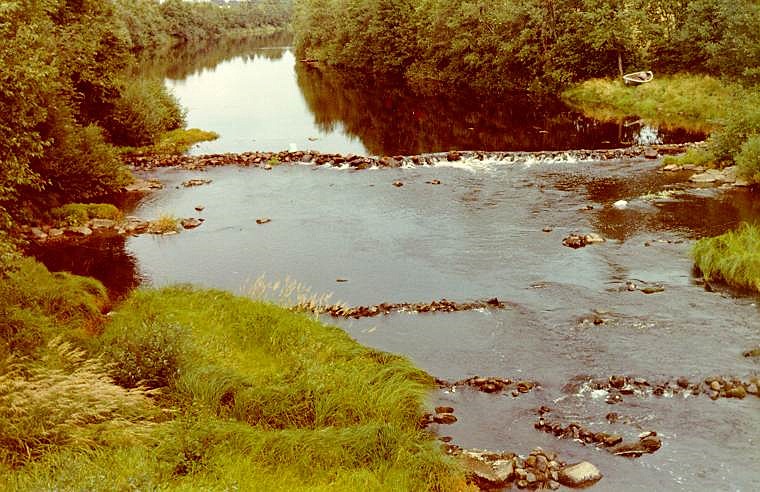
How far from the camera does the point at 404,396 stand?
15.8m

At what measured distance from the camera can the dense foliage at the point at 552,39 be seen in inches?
2169

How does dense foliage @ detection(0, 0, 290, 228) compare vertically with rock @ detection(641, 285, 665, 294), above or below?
above

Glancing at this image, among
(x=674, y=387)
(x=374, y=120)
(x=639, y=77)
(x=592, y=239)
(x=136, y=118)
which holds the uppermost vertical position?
(x=136, y=118)

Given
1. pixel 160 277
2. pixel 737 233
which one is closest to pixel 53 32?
pixel 160 277

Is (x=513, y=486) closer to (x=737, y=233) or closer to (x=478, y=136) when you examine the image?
(x=737, y=233)

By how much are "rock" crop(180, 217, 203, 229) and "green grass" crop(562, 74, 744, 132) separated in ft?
121

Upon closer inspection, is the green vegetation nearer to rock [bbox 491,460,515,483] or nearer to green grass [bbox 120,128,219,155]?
green grass [bbox 120,128,219,155]

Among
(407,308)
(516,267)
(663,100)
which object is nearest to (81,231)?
(407,308)

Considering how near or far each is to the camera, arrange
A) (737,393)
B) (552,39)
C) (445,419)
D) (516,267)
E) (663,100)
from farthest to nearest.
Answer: (552,39) → (663,100) → (516,267) → (737,393) → (445,419)

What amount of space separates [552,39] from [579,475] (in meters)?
66.8

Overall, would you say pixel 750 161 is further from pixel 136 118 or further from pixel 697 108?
pixel 136 118

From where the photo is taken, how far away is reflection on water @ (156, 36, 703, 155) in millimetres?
49344

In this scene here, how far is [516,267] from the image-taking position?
83.3 ft

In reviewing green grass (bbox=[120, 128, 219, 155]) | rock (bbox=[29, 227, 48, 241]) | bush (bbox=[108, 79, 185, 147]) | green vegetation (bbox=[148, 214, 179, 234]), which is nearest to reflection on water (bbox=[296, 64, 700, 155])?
green grass (bbox=[120, 128, 219, 155])
